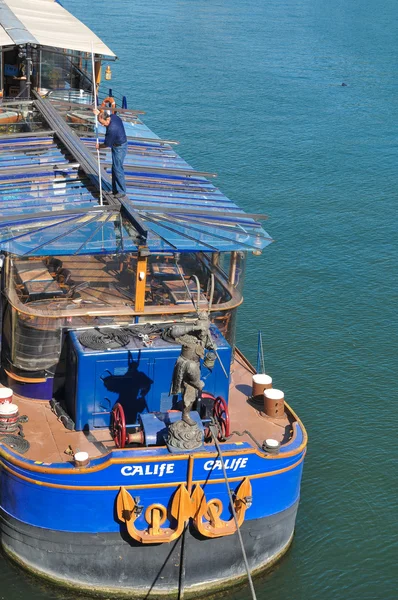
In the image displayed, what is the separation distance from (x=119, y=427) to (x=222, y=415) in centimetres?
179

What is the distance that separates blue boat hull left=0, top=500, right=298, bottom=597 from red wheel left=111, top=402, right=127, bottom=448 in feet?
4.79

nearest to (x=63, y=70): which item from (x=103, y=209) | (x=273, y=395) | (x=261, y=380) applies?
(x=103, y=209)

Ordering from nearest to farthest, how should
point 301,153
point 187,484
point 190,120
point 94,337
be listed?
point 187,484 → point 94,337 → point 301,153 → point 190,120

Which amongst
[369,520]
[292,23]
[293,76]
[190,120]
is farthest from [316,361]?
[292,23]

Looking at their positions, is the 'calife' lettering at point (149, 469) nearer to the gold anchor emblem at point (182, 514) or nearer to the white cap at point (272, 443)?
the gold anchor emblem at point (182, 514)

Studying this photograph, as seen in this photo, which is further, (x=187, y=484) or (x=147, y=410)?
(x=147, y=410)

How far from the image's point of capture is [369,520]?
17.8 meters

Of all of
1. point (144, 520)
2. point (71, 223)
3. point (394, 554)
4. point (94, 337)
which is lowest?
point (394, 554)

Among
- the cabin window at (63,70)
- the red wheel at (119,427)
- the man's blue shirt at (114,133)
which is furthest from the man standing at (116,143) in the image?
the cabin window at (63,70)

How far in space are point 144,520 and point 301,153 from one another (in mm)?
29629

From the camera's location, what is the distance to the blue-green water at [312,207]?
17453 millimetres

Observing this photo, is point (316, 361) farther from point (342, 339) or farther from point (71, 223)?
point (71, 223)

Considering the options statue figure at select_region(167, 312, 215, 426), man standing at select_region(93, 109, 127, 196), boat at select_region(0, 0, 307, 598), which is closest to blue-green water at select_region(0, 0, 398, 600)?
boat at select_region(0, 0, 307, 598)

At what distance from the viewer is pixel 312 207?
35188mm
